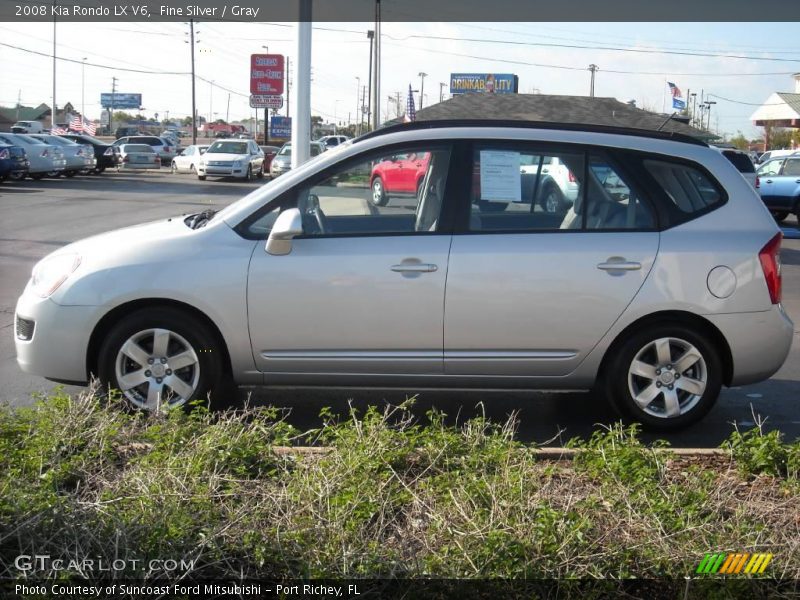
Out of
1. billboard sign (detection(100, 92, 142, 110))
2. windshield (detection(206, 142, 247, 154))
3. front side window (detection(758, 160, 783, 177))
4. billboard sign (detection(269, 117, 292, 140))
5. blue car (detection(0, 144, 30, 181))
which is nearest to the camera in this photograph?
front side window (detection(758, 160, 783, 177))

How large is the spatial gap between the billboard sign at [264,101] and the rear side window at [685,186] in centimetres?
5689

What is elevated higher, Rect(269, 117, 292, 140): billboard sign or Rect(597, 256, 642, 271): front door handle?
Rect(269, 117, 292, 140): billboard sign

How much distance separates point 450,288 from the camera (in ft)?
18.3

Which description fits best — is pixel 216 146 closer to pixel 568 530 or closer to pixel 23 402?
pixel 23 402

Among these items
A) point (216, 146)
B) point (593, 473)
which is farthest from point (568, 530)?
point (216, 146)

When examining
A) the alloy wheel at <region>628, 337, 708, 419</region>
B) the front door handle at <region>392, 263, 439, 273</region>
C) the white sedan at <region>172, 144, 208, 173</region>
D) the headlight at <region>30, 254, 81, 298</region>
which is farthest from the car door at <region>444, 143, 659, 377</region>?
the white sedan at <region>172, 144, 208, 173</region>

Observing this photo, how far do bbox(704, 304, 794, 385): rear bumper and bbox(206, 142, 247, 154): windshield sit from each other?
113 feet

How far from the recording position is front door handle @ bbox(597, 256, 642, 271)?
5.64m

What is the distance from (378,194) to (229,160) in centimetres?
3290

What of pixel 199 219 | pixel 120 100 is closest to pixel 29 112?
pixel 120 100

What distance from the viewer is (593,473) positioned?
166 inches

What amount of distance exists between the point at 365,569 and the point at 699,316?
320cm

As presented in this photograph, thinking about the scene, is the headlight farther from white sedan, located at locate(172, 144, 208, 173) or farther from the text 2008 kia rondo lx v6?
white sedan, located at locate(172, 144, 208, 173)

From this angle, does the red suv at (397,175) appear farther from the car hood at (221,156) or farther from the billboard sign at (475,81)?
the billboard sign at (475,81)
